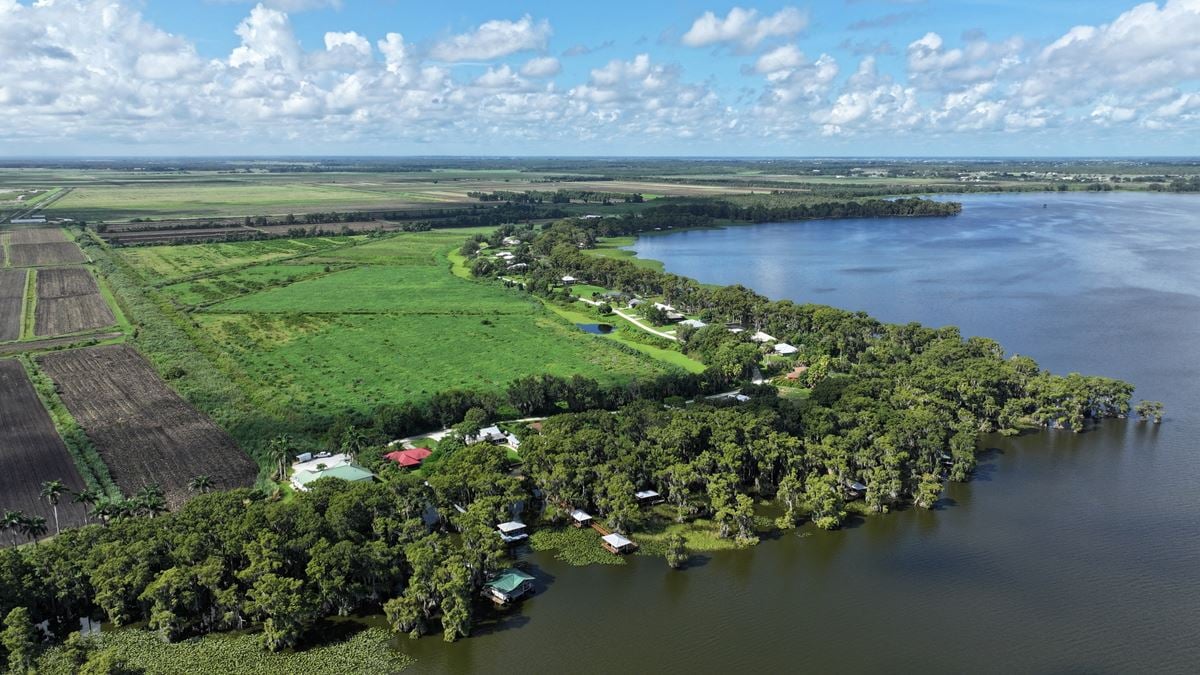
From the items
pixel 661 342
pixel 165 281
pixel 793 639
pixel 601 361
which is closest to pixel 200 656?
pixel 793 639

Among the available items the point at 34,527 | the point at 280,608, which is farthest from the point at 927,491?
the point at 34,527

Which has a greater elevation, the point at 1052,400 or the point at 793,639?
the point at 1052,400

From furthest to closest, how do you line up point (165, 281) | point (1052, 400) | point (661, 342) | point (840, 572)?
1. point (165, 281)
2. point (661, 342)
3. point (1052, 400)
4. point (840, 572)

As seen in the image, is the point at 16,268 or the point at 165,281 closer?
the point at 165,281

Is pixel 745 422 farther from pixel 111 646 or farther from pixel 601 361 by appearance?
pixel 111 646

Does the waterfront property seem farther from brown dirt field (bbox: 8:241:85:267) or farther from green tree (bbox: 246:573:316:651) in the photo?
brown dirt field (bbox: 8:241:85:267)

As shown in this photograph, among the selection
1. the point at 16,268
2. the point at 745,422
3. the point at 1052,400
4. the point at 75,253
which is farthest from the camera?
the point at 75,253
